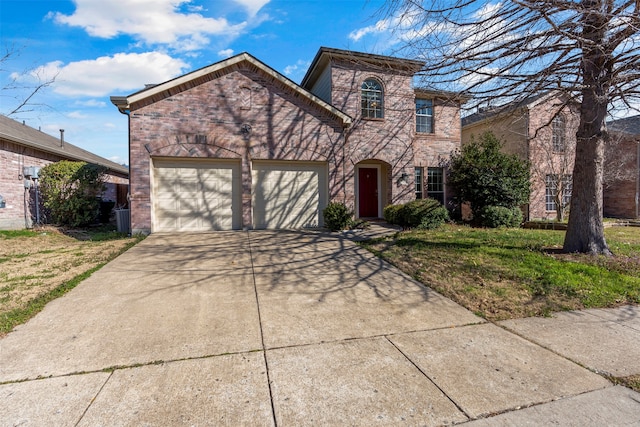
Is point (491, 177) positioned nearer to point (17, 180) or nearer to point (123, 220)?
point (123, 220)

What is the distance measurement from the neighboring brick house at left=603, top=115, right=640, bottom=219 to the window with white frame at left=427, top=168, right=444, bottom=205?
832 cm

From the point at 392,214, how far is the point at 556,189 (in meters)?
8.61

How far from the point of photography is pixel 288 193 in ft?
36.7

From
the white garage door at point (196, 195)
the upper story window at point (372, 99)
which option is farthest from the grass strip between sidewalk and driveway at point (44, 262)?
the upper story window at point (372, 99)

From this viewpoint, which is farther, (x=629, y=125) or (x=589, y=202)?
(x=629, y=125)

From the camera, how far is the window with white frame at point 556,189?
14219 mm

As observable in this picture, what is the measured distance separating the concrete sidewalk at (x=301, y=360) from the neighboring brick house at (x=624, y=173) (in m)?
15.9

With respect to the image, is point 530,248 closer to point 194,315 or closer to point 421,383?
point 421,383

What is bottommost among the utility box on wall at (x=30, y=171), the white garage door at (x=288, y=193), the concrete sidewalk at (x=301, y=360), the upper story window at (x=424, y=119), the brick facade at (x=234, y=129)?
the concrete sidewalk at (x=301, y=360)

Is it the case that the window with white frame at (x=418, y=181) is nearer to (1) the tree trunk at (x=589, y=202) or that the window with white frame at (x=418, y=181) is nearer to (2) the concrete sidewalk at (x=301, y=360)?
(1) the tree trunk at (x=589, y=202)

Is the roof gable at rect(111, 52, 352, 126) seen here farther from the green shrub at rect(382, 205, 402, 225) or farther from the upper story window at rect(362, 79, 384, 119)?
the green shrub at rect(382, 205, 402, 225)

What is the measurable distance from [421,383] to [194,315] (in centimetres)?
283

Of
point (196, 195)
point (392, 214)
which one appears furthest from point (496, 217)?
point (196, 195)

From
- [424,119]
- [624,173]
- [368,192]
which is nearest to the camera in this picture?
[368,192]
